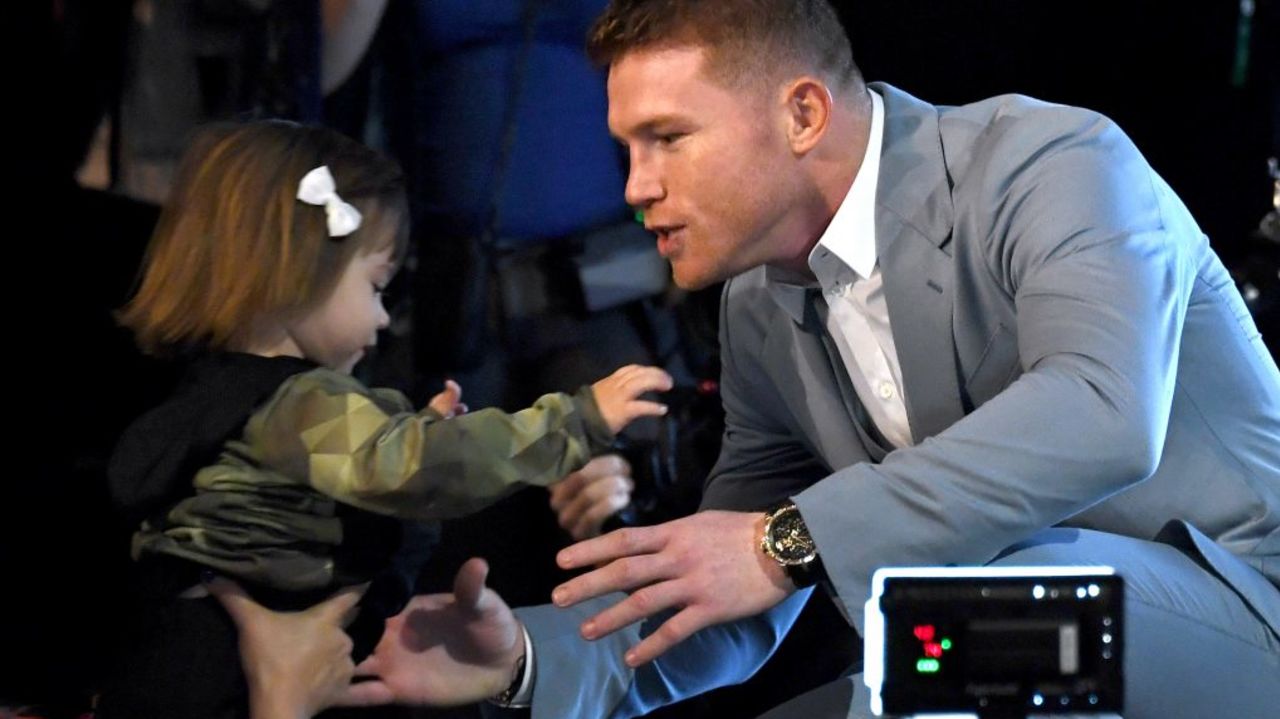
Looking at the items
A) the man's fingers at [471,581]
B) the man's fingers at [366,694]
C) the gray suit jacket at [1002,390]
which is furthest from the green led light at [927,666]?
the man's fingers at [366,694]

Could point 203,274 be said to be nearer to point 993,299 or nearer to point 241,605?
point 241,605

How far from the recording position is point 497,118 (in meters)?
2.79

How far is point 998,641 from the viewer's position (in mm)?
1334

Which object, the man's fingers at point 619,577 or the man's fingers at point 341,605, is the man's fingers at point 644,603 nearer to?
the man's fingers at point 619,577

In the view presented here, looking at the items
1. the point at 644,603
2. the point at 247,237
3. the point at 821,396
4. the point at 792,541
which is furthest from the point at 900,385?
the point at 247,237

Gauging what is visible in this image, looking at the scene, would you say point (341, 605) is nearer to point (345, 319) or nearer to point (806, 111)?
point (345, 319)

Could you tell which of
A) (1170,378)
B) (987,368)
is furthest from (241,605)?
(1170,378)

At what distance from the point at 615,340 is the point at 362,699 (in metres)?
0.97

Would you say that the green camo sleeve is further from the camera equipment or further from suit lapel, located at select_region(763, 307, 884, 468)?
the camera equipment

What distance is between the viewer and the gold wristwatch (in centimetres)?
165

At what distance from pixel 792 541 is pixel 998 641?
0.35 meters

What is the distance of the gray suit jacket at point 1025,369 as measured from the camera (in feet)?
5.39

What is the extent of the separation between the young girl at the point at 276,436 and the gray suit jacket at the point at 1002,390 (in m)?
0.22

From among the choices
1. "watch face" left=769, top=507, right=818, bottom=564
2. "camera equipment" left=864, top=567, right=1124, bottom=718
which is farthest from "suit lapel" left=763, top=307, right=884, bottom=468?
"camera equipment" left=864, top=567, right=1124, bottom=718
